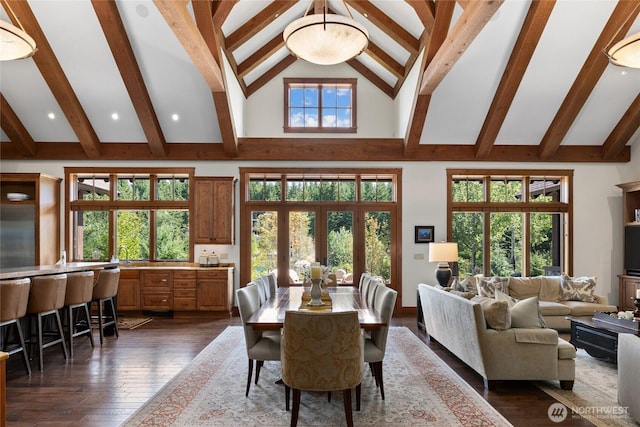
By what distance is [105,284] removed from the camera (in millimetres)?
5613

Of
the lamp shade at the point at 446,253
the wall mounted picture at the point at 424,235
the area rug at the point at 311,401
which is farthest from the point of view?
the wall mounted picture at the point at 424,235

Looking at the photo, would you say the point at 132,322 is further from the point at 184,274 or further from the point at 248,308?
the point at 248,308

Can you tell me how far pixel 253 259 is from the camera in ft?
25.8

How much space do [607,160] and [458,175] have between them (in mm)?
2859

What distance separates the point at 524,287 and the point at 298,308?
4.28 metres

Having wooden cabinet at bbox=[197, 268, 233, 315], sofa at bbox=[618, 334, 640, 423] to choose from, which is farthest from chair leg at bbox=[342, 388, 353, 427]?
wooden cabinet at bbox=[197, 268, 233, 315]

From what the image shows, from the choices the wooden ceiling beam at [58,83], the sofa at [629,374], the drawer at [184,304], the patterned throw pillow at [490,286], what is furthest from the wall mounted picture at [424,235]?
the wooden ceiling beam at [58,83]

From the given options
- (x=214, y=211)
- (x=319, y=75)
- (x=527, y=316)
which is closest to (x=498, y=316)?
(x=527, y=316)

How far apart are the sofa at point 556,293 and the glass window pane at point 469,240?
4.47 ft

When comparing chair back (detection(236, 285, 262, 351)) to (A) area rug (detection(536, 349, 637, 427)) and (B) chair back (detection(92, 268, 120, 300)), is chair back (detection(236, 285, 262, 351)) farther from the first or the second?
(B) chair back (detection(92, 268, 120, 300))

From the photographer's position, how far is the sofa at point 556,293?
5.88m

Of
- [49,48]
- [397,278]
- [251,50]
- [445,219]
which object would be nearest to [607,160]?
[445,219]

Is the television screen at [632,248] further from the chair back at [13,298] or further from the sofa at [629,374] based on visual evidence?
the chair back at [13,298]

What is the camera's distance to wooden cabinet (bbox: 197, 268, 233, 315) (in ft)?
23.9
